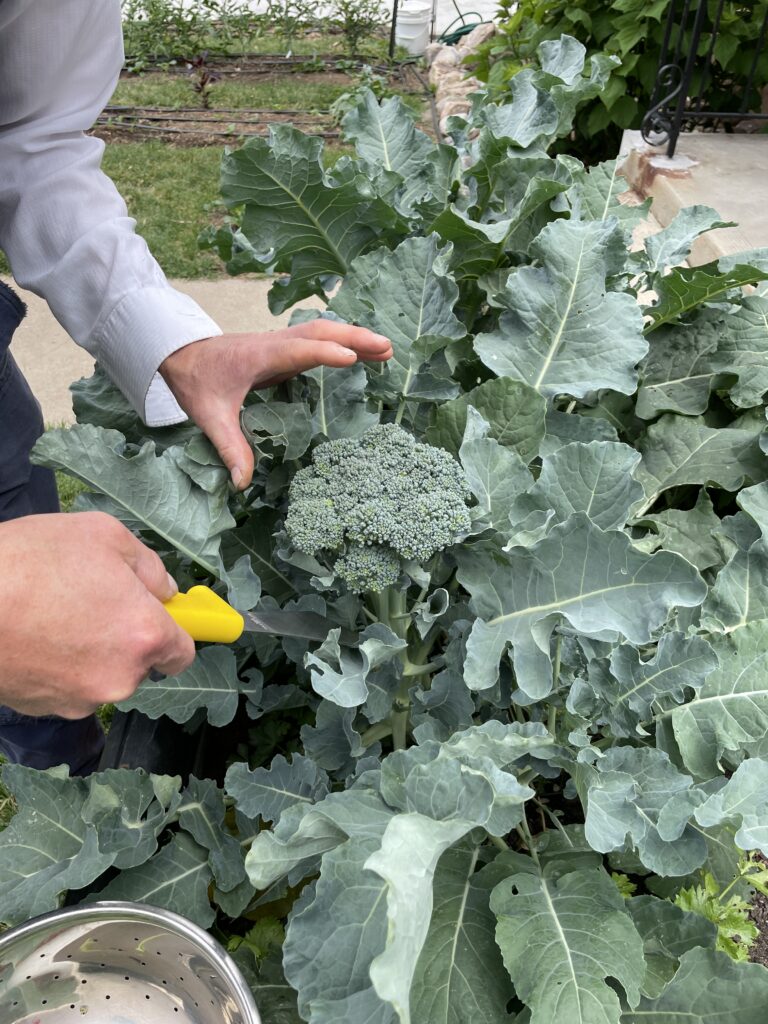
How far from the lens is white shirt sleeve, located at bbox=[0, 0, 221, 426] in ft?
4.52

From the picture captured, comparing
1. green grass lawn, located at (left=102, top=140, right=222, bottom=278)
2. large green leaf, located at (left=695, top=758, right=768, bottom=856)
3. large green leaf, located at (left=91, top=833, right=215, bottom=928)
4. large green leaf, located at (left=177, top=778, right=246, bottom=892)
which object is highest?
large green leaf, located at (left=695, top=758, right=768, bottom=856)

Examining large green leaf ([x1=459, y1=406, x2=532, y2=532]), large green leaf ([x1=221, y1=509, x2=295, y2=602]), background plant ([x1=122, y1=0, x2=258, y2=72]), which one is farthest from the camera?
background plant ([x1=122, y1=0, x2=258, y2=72])

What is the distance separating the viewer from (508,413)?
133cm

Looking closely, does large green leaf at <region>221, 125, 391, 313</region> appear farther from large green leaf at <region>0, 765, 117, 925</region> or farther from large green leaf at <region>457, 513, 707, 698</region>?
large green leaf at <region>0, 765, 117, 925</region>

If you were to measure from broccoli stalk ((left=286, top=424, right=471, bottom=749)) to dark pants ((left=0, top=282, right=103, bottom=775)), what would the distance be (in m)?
0.72

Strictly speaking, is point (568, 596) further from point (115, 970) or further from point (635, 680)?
point (115, 970)

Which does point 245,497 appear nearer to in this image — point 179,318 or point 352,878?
point 179,318

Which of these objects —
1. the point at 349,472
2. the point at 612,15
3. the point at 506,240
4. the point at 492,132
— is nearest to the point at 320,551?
the point at 349,472

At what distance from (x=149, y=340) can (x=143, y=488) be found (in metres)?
0.29

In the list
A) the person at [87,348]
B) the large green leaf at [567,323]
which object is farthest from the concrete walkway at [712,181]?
the person at [87,348]

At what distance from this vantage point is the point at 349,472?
1.17 meters

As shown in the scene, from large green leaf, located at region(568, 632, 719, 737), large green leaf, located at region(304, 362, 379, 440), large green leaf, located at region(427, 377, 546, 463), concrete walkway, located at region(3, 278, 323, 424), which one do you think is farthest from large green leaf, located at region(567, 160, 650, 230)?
concrete walkway, located at region(3, 278, 323, 424)

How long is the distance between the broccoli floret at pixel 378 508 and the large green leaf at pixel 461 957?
0.40 m

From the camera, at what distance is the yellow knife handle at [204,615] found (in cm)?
106
